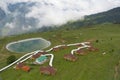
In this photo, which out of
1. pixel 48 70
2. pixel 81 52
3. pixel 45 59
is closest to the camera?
pixel 48 70

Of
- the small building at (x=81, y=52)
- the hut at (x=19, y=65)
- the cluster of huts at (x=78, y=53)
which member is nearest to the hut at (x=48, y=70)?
the hut at (x=19, y=65)

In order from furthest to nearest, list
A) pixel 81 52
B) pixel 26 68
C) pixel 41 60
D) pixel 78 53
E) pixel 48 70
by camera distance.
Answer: pixel 81 52, pixel 78 53, pixel 41 60, pixel 26 68, pixel 48 70

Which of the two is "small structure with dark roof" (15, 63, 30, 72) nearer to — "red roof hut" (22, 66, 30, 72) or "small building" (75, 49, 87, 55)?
"red roof hut" (22, 66, 30, 72)

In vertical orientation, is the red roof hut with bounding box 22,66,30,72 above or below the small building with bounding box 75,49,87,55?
below

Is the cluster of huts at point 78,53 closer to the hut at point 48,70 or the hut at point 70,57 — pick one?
the hut at point 70,57

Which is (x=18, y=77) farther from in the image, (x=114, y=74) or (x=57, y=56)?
(x=114, y=74)

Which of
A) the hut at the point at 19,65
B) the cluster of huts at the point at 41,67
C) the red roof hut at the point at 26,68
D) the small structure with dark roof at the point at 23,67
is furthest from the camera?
the hut at the point at 19,65

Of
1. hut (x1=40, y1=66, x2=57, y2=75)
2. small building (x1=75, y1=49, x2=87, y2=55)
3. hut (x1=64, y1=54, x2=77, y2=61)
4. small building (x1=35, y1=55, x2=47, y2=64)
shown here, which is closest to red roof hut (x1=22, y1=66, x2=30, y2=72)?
hut (x1=40, y1=66, x2=57, y2=75)

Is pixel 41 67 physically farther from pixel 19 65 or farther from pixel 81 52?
pixel 81 52

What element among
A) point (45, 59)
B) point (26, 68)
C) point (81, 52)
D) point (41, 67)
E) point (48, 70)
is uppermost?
point (81, 52)

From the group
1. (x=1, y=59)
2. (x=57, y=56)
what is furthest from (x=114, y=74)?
(x=1, y=59)

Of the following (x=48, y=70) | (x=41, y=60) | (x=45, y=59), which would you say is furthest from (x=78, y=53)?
(x=48, y=70)
